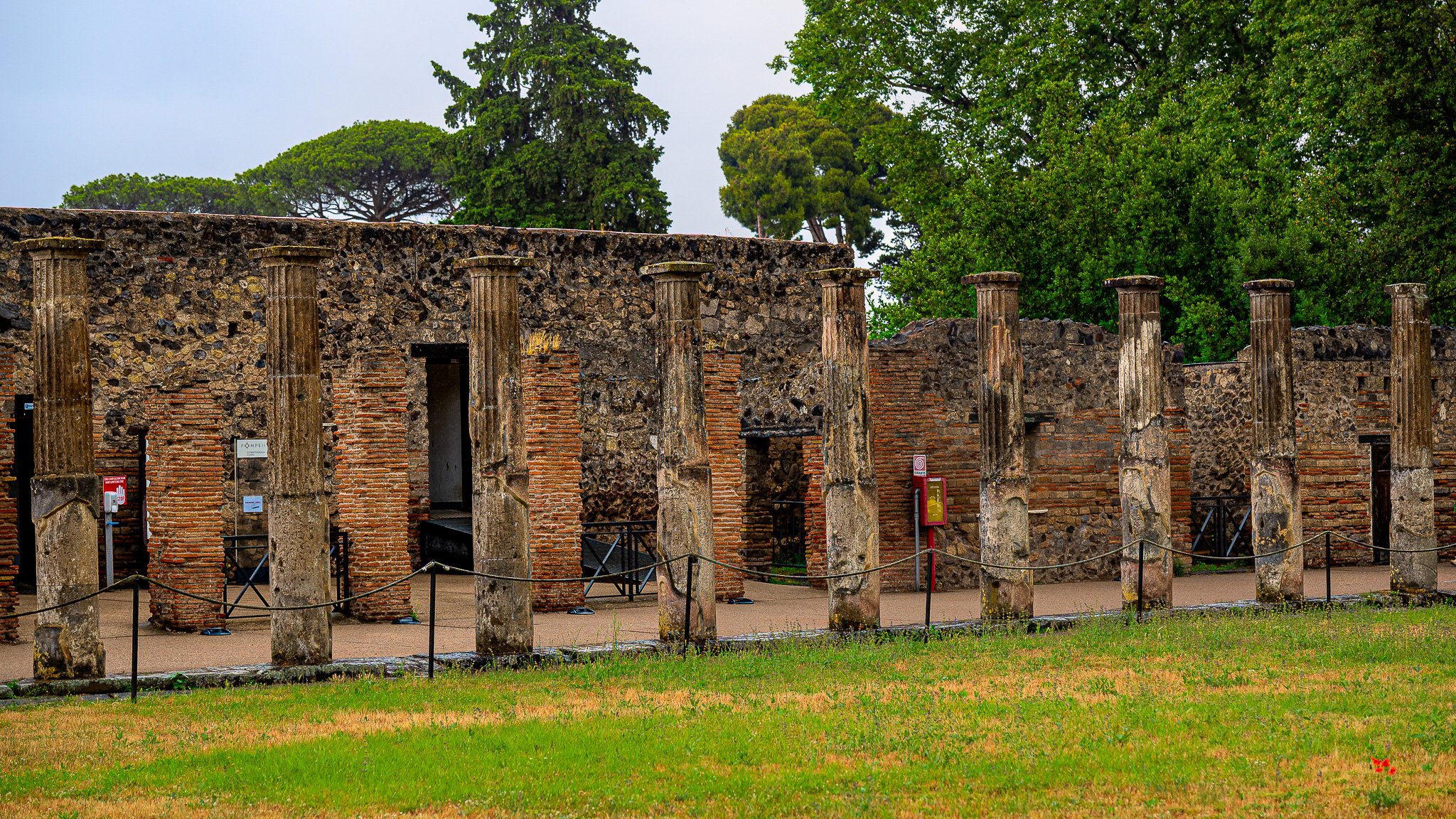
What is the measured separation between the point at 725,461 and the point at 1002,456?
3.81 m

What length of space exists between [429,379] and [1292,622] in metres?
13.3

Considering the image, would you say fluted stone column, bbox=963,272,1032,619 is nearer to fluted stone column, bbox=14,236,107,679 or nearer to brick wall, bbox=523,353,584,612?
brick wall, bbox=523,353,584,612

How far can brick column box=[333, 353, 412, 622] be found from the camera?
14430mm

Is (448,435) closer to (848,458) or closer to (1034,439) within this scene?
(1034,439)

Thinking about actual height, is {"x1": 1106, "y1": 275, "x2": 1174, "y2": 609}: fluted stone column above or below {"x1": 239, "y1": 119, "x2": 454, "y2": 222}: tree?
below

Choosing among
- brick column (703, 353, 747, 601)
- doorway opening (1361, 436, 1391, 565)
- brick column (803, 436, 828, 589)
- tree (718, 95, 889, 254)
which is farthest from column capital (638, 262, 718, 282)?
tree (718, 95, 889, 254)

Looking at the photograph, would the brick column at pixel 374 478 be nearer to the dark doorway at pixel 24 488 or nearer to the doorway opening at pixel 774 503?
the dark doorway at pixel 24 488

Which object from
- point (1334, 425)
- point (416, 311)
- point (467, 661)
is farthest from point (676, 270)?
point (1334, 425)

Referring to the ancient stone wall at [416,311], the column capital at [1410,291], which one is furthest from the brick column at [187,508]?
the column capital at [1410,291]

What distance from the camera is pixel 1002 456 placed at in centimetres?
1369

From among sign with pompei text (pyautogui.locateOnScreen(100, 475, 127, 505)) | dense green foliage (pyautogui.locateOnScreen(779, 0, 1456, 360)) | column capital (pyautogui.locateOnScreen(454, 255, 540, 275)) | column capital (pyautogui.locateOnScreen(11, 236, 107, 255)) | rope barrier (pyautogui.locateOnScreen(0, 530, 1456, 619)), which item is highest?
dense green foliage (pyautogui.locateOnScreen(779, 0, 1456, 360))

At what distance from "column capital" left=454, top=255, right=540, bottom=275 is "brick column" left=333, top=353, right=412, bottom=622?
2.68m

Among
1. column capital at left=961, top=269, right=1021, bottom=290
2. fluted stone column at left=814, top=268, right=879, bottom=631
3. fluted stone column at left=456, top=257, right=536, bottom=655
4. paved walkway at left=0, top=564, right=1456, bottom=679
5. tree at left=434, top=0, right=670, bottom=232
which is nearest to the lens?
fluted stone column at left=456, top=257, right=536, bottom=655

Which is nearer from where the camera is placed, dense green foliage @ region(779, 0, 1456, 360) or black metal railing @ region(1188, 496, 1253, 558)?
black metal railing @ region(1188, 496, 1253, 558)
